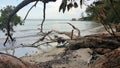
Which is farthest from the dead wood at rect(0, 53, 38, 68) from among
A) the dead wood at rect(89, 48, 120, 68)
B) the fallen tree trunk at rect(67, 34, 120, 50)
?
the fallen tree trunk at rect(67, 34, 120, 50)

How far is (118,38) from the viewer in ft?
26.9

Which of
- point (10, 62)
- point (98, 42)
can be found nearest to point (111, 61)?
point (10, 62)

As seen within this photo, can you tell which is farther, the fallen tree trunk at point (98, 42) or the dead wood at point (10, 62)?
the fallen tree trunk at point (98, 42)

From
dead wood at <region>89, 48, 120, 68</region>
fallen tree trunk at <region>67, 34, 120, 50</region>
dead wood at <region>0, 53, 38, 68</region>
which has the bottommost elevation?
fallen tree trunk at <region>67, 34, 120, 50</region>

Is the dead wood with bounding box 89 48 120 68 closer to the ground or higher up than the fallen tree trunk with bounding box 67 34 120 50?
higher up

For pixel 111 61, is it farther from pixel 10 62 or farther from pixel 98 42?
pixel 98 42

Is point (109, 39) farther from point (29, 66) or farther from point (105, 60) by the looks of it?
point (29, 66)

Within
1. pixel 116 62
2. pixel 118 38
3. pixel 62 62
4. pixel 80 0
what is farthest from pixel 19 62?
pixel 62 62

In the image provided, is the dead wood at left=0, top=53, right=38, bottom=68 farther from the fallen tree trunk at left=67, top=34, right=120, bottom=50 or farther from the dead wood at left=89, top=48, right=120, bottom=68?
the fallen tree trunk at left=67, top=34, right=120, bottom=50

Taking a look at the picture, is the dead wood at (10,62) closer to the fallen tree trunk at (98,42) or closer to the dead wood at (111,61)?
the dead wood at (111,61)

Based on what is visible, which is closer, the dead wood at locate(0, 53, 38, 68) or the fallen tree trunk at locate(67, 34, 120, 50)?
the dead wood at locate(0, 53, 38, 68)

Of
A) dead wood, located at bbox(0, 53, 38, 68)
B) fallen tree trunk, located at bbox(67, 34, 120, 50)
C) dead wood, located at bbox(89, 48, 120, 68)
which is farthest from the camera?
fallen tree trunk, located at bbox(67, 34, 120, 50)

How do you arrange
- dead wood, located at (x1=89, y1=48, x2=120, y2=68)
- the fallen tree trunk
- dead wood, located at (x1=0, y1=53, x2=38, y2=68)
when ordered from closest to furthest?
dead wood, located at (x1=0, y1=53, x2=38, y2=68) < dead wood, located at (x1=89, y1=48, x2=120, y2=68) < the fallen tree trunk

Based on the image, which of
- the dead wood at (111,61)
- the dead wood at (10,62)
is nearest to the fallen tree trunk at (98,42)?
the dead wood at (111,61)
